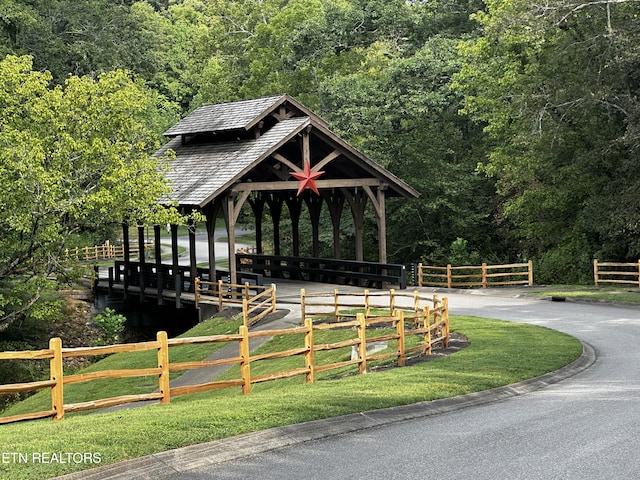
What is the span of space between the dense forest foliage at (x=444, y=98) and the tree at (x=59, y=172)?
102mm

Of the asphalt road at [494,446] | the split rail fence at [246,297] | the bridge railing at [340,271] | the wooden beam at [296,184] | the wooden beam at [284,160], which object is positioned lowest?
the asphalt road at [494,446]

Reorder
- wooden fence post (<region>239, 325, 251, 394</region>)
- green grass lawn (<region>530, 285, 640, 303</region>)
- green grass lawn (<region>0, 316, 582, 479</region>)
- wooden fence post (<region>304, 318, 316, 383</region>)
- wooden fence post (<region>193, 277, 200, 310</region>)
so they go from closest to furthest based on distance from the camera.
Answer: green grass lawn (<region>0, 316, 582, 479</region>) < wooden fence post (<region>239, 325, 251, 394</region>) < wooden fence post (<region>304, 318, 316, 383</region>) < green grass lawn (<region>530, 285, 640, 303</region>) < wooden fence post (<region>193, 277, 200, 310</region>)

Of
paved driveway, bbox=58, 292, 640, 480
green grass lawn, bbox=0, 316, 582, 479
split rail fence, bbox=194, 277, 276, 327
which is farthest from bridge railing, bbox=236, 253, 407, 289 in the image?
paved driveway, bbox=58, 292, 640, 480

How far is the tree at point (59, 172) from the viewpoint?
74.0 feet

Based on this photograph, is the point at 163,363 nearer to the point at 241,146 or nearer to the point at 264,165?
the point at 241,146

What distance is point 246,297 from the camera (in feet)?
85.4

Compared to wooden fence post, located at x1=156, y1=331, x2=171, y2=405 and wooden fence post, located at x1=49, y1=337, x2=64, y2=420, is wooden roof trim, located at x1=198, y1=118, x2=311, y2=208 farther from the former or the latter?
wooden fence post, located at x1=49, y1=337, x2=64, y2=420

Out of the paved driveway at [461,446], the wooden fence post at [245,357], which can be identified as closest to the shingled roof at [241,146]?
the wooden fence post at [245,357]

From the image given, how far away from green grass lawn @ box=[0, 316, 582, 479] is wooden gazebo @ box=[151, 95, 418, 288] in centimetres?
1077

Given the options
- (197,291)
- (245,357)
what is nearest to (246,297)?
(197,291)

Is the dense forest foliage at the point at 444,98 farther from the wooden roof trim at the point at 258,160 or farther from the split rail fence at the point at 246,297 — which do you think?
the split rail fence at the point at 246,297

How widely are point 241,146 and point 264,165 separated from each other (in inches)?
43.4

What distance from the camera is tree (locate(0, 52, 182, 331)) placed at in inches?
888

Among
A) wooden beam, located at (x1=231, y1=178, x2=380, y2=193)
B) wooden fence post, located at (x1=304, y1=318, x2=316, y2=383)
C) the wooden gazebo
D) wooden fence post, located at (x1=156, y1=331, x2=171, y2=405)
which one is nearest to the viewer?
wooden fence post, located at (x1=156, y1=331, x2=171, y2=405)
